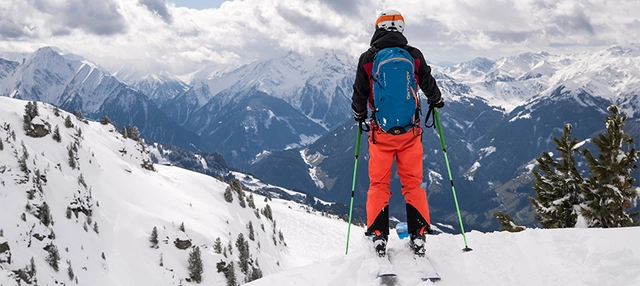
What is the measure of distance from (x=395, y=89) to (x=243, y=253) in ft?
105

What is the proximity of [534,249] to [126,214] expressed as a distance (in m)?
33.9

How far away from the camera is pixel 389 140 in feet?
24.2

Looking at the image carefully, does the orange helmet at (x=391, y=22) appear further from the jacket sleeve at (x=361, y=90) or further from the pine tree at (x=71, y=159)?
the pine tree at (x=71, y=159)

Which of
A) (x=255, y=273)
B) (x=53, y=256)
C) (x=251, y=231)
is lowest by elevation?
(x=255, y=273)

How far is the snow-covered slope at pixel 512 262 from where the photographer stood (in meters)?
6.04

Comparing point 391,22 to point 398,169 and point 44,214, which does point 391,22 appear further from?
point 44,214

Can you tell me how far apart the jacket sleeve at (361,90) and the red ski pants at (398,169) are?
65 cm

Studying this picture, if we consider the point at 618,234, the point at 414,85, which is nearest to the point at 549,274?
the point at 618,234

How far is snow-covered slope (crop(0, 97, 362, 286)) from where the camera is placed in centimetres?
2423

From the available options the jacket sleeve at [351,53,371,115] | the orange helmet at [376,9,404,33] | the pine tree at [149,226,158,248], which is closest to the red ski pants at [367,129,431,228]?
the jacket sleeve at [351,53,371,115]

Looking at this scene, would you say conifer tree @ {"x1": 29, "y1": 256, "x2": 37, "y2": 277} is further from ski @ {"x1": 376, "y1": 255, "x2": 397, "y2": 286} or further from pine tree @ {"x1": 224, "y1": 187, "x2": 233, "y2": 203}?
pine tree @ {"x1": 224, "y1": 187, "x2": 233, "y2": 203}

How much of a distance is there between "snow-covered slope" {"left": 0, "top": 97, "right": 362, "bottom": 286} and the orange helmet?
23.3 meters

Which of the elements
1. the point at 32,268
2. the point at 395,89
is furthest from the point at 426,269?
the point at 32,268

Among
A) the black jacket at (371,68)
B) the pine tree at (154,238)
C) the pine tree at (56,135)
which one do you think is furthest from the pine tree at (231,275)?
the black jacket at (371,68)
